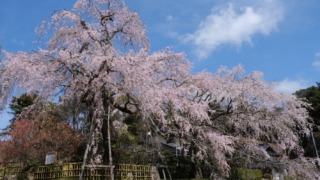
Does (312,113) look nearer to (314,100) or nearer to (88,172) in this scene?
(314,100)

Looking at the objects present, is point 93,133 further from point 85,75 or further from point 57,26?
point 57,26

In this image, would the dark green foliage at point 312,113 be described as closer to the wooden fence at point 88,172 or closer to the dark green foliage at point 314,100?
the dark green foliage at point 314,100

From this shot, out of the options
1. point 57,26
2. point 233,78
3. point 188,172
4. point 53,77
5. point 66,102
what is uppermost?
point 57,26

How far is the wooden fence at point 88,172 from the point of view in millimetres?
10156

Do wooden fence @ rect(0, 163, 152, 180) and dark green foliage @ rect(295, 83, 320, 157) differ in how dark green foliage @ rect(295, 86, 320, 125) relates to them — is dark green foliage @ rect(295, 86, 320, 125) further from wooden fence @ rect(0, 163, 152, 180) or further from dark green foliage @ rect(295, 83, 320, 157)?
wooden fence @ rect(0, 163, 152, 180)

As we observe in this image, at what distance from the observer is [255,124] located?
14.1 meters

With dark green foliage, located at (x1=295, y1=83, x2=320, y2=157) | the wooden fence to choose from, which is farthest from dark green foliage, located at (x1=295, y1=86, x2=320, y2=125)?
the wooden fence

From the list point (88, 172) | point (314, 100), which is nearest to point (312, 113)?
point (314, 100)

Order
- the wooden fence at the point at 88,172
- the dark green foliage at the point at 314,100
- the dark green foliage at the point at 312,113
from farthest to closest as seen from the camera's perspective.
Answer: the dark green foliage at the point at 314,100
the dark green foliage at the point at 312,113
the wooden fence at the point at 88,172

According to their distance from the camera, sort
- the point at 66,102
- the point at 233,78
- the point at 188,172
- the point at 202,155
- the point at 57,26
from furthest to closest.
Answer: the point at 188,172 → the point at 233,78 → the point at 202,155 → the point at 57,26 → the point at 66,102

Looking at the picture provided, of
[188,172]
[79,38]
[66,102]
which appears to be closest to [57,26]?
[79,38]

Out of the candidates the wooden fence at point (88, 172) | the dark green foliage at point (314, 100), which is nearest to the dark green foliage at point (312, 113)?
the dark green foliage at point (314, 100)

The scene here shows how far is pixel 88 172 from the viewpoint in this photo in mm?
10008

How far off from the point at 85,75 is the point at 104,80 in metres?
0.85
